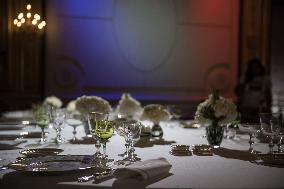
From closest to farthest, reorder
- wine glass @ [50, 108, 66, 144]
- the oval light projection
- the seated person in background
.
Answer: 1. wine glass @ [50, 108, 66, 144]
2. the seated person in background
3. the oval light projection

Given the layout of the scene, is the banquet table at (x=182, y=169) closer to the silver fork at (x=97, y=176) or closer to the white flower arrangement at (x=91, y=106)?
the silver fork at (x=97, y=176)

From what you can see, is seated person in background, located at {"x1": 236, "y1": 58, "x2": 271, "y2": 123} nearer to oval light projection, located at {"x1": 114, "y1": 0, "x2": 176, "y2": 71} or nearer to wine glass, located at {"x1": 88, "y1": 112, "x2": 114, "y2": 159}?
oval light projection, located at {"x1": 114, "y1": 0, "x2": 176, "y2": 71}

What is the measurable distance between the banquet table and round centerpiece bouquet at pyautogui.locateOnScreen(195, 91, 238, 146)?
85mm

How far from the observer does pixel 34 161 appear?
6.03ft

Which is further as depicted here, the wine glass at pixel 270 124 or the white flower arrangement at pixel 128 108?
the white flower arrangement at pixel 128 108

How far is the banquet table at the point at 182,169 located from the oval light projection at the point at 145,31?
4282mm

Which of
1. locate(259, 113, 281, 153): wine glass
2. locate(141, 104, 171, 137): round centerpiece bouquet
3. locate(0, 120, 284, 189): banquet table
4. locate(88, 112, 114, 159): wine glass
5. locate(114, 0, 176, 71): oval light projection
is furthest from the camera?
locate(114, 0, 176, 71): oval light projection

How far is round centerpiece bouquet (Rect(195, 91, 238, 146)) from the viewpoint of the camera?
2494 millimetres

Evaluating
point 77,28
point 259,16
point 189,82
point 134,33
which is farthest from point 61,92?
point 259,16

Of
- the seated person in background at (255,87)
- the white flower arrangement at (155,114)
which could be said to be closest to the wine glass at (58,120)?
the white flower arrangement at (155,114)

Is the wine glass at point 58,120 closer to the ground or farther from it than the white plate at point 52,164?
farther from it

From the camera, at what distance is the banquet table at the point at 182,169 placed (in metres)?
1.53

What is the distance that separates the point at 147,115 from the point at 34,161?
A: 1.22 m

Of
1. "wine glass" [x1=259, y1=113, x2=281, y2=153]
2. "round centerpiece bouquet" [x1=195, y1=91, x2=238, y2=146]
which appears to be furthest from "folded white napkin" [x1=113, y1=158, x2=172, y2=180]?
"round centerpiece bouquet" [x1=195, y1=91, x2=238, y2=146]
